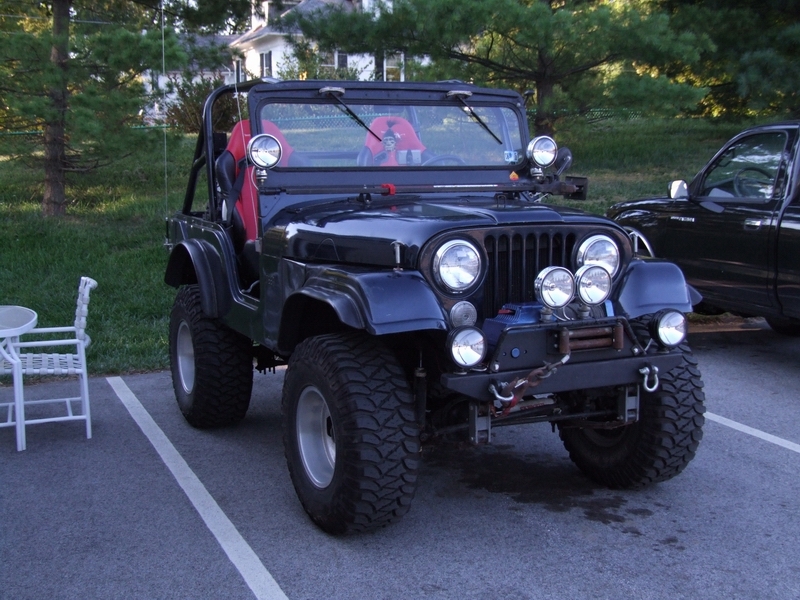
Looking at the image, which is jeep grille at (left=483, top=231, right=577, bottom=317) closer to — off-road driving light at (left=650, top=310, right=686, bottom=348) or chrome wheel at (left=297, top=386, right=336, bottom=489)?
off-road driving light at (left=650, top=310, right=686, bottom=348)

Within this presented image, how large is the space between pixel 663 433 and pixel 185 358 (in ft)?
9.96

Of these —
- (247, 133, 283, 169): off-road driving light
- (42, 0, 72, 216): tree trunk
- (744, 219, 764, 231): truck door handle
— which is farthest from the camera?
(42, 0, 72, 216): tree trunk

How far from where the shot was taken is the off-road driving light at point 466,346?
3453 mm

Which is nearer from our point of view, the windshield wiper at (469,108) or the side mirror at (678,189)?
the windshield wiper at (469,108)

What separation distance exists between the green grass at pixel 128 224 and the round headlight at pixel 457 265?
4.16 metres

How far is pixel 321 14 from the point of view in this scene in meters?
11.7

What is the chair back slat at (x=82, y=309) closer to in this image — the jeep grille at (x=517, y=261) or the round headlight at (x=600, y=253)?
the jeep grille at (x=517, y=261)

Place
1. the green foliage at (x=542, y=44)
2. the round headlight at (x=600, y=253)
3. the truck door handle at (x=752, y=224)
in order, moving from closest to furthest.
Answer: the round headlight at (x=600, y=253), the truck door handle at (x=752, y=224), the green foliage at (x=542, y=44)

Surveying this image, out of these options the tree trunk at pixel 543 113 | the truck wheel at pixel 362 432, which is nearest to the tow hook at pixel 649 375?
the truck wheel at pixel 362 432

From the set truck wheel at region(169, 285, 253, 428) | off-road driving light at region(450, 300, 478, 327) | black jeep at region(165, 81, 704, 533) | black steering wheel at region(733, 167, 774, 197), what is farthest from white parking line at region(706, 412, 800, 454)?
truck wheel at region(169, 285, 253, 428)

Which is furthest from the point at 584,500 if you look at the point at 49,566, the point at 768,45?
the point at 768,45

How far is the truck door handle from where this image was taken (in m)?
6.62

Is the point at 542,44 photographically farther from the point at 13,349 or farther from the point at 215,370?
the point at 13,349

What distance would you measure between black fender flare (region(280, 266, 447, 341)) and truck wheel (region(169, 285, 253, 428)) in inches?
68.5
